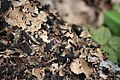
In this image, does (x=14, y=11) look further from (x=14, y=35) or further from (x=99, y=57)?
(x=99, y=57)

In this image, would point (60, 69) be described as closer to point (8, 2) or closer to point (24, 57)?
point (24, 57)

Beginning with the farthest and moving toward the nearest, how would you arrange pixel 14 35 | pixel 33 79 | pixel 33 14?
pixel 33 14, pixel 14 35, pixel 33 79

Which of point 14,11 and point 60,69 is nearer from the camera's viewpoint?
point 60,69

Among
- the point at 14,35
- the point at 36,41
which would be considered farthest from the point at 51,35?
the point at 14,35

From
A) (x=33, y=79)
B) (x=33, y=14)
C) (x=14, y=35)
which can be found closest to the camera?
(x=33, y=79)

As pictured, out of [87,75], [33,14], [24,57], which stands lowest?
[87,75]

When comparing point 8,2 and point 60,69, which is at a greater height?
point 8,2

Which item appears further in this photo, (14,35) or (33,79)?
(14,35)

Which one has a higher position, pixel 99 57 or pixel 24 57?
pixel 24 57
